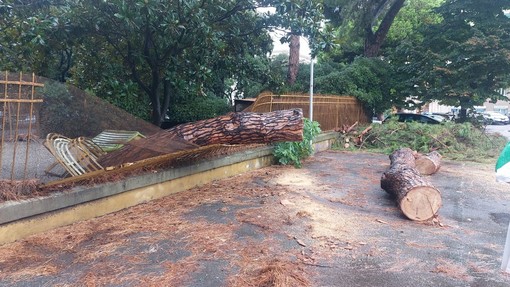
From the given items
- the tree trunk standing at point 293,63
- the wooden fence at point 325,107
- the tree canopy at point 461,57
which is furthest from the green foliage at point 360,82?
the tree canopy at point 461,57

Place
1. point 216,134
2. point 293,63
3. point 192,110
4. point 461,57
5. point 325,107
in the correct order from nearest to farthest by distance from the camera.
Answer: point 216,134 < point 192,110 < point 325,107 < point 461,57 < point 293,63

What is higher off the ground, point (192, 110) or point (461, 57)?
point (461, 57)

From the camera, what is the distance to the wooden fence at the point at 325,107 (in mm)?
11102

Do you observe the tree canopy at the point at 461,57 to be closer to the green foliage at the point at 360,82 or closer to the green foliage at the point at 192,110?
the green foliage at the point at 360,82

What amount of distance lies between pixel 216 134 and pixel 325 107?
853cm

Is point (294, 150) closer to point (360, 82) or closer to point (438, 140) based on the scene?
point (438, 140)

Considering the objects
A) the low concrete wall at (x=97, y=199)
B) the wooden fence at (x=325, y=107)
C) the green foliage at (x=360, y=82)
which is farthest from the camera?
the green foliage at (x=360, y=82)

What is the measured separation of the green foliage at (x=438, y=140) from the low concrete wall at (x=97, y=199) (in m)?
7.49

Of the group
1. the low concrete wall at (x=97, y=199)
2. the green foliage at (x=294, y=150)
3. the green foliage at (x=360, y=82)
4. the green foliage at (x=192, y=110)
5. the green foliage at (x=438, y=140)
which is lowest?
the low concrete wall at (x=97, y=199)

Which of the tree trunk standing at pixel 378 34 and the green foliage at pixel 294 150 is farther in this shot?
the tree trunk standing at pixel 378 34

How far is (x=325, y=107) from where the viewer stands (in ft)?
47.1

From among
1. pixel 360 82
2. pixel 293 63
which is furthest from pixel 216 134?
pixel 360 82

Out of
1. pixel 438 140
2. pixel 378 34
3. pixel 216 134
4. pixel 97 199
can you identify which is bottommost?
pixel 97 199

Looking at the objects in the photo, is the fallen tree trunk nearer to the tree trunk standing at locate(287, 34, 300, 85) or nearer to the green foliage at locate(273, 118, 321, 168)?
the green foliage at locate(273, 118, 321, 168)
